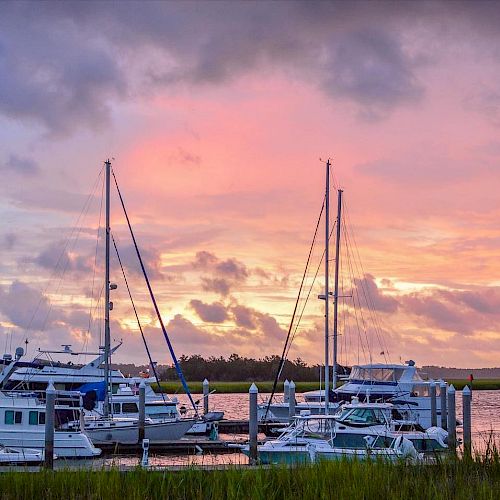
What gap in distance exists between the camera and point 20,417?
110ft

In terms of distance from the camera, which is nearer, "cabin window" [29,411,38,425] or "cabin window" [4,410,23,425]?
"cabin window" [4,410,23,425]

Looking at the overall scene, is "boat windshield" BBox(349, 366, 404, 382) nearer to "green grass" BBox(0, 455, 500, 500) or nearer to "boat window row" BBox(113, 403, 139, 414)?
"boat window row" BBox(113, 403, 139, 414)

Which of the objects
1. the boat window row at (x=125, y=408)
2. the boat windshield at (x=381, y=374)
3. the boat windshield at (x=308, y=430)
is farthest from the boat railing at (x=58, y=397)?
the boat windshield at (x=381, y=374)

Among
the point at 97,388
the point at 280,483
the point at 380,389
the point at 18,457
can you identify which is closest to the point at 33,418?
the point at 18,457

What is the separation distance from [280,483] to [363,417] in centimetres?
1745

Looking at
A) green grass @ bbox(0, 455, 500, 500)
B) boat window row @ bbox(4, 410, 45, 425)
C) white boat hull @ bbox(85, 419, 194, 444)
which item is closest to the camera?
green grass @ bbox(0, 455, 500, 500)

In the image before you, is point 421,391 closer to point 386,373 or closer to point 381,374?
point 386,373

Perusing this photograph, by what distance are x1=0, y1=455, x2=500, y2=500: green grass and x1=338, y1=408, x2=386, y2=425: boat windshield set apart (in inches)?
618

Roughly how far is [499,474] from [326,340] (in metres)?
28.4

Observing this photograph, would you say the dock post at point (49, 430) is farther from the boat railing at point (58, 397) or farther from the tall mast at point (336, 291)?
the tall mast at point (336, 291)

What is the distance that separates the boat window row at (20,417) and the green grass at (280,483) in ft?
61.8

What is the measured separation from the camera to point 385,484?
13867 mm

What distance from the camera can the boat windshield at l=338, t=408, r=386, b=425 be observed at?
31.1m

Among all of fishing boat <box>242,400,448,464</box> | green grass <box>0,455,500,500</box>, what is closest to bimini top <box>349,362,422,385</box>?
fishing boat <box>242,400,448,464</box>
